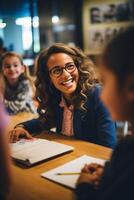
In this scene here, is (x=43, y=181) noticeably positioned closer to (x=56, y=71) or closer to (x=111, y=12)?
(x=56, y=71)

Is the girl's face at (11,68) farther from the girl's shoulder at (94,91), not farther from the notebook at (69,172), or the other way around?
the notebook at (69,172)

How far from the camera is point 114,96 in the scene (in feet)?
3.11

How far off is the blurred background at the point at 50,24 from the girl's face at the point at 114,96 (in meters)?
3.90

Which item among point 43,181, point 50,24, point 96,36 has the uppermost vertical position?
point 50,24

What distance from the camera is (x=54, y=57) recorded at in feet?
6.25

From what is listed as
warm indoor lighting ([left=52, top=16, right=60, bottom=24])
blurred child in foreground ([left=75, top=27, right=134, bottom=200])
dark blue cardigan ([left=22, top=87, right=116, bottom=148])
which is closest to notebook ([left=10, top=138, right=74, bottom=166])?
dark blue cardigan ([left=22, top=87, right=116, bottom=148])

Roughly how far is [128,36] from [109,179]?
0.43 metres

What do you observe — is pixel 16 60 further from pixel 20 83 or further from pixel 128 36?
pixel 128 36

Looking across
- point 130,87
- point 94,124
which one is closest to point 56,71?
point 94,124

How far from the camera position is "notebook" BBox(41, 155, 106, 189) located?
1.15m

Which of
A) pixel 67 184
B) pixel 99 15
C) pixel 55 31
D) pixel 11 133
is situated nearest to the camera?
pixel 67 184

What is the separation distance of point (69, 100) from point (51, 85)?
19 cm

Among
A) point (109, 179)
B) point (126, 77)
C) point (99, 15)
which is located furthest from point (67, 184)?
point (99, 15)

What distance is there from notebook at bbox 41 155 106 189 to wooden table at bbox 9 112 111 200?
2 cm
